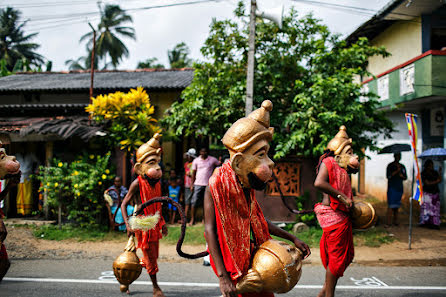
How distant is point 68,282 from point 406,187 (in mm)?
11766

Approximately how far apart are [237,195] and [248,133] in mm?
443

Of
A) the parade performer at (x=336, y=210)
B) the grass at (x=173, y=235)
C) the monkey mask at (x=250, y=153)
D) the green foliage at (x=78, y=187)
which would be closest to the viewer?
the monkey mask at (x=250, y=153)

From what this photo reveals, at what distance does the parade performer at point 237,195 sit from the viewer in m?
2.33

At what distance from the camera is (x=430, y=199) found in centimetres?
891

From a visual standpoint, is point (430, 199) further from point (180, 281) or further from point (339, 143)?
point (180, 281)

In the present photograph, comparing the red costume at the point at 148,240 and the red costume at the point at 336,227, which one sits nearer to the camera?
the red costume at the point at 336,227

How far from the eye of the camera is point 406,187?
12.7 m

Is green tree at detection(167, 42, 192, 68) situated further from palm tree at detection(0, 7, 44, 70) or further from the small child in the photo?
the small child

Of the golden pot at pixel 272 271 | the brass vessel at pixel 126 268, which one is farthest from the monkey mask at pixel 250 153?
the brass vessel at pixel 126 268

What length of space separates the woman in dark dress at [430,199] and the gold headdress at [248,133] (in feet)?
27.3

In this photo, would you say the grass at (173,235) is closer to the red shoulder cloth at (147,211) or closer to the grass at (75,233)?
the grass at (75,233)

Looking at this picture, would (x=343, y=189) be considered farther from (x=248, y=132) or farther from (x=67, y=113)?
(x=67, y=113)

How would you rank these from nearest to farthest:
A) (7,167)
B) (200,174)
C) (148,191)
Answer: (7,167), (148,191), (200,174)

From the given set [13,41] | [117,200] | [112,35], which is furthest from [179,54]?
[117,200]
